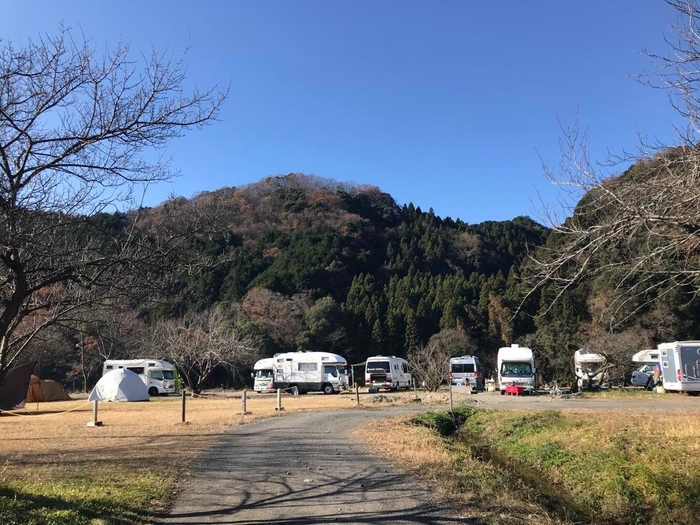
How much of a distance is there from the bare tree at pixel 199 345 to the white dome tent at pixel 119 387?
684 centimetres

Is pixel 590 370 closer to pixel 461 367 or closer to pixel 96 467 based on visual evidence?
pixel 461 367

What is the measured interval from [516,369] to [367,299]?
31.8 metres

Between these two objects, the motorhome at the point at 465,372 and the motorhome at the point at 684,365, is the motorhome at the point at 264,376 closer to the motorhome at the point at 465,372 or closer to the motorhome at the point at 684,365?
the motorhome at the point at 465,372

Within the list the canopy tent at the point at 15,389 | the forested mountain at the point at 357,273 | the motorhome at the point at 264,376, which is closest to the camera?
the canopy tent at the point at 15,389

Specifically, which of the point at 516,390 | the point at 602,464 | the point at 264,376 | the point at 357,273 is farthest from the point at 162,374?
the point at 357,273

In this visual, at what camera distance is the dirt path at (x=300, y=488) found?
5.62 metres

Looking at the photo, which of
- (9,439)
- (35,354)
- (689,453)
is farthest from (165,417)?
(35,354)

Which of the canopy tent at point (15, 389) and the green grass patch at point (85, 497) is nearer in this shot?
the green grass patch at point (85, 497)

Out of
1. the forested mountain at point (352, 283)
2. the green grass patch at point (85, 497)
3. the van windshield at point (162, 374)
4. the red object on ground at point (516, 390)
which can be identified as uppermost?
the forested mountain at point (352, 283)

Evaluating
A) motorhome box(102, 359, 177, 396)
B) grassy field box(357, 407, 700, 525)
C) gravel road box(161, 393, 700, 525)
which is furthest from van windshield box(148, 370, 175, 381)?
gravel road box(161, 393, 700, 525)

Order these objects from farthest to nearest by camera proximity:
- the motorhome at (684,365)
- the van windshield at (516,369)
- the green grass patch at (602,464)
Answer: the van windshield at (516,369) → the motorhome at (684,365) → the green grass patch at (602,464)

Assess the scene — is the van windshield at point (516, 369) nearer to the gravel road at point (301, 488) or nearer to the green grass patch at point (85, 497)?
the gravel road at point (301, 488)

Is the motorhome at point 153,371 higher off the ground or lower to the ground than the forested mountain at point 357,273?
lower

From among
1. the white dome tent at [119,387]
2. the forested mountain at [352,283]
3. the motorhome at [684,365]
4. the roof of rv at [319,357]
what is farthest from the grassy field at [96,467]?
the forested mountain at [352,283]
